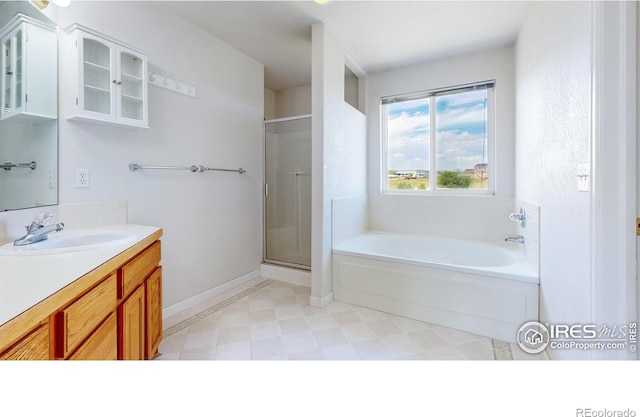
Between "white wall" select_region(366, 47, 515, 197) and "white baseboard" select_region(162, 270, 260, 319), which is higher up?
"white wall" select_region(366, 47, 515, 197)

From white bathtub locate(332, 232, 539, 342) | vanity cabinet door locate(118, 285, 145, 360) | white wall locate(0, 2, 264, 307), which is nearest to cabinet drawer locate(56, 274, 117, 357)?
vanity cabinet door locate(118, 285, 145, 360)

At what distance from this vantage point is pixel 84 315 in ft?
2.78

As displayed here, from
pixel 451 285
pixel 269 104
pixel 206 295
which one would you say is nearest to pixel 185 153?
pixel 206 295

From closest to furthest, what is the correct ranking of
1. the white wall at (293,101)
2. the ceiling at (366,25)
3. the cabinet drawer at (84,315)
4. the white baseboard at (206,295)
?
the cabinet drawer at (84,315), the ceiling at (366,25), the white baseboard at (206,295), the white wall at (293,101)

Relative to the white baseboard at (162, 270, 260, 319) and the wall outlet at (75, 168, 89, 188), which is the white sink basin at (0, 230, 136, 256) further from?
the white baseboard at (162, 270, 260, 319)

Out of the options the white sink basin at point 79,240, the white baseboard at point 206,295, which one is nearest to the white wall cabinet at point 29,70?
the white sink basin at point 79,240

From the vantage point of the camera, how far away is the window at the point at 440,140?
2.93m

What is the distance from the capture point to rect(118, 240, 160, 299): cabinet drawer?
1156mm

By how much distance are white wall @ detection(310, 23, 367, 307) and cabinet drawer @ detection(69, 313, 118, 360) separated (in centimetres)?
157

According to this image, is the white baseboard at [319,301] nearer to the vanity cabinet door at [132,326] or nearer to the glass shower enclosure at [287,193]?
the glass shower enclosure at [287,193]

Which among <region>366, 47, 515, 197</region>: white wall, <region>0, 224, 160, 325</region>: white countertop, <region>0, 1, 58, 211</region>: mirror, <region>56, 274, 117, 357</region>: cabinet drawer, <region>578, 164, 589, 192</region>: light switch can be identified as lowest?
<region>56, 274, 117, 357</region>: cabinet drawer

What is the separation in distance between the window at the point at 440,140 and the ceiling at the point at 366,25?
47cm
